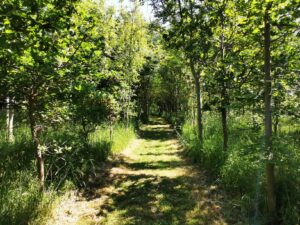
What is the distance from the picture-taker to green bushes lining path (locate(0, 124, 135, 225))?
4.44m

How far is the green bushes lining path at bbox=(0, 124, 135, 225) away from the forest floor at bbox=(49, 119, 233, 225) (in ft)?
1.01

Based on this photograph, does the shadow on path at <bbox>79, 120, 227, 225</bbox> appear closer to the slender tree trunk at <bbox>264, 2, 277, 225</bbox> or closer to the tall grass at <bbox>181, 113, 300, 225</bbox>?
the tall grass at <bbox>181, 113, 300, 225</bbox>

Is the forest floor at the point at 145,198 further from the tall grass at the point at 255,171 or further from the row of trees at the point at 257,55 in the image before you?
the row of trees at the point at 257,55

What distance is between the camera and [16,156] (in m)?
6.25

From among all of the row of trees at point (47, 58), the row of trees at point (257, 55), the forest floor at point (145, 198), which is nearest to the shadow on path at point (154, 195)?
the forest floor at point (145, 198)

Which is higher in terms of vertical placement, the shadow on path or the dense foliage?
the dense foliage

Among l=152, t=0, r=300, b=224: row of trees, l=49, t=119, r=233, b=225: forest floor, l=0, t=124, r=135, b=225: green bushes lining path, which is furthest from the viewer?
l=49, t=119, r=233, b=225: forest floor

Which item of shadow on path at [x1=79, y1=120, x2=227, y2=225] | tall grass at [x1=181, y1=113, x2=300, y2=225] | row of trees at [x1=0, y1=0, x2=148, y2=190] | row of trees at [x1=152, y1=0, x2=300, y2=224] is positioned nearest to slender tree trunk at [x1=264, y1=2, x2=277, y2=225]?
row of trees at [x1=152, y1=0, x2=300, y2=224]

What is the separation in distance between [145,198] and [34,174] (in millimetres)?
2277

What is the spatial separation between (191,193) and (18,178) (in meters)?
3.44

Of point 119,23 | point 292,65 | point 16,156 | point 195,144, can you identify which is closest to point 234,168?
point 292,65

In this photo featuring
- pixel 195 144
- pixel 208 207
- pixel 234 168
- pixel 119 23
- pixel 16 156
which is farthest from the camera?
pixel 119 23

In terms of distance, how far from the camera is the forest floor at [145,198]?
5.05 m

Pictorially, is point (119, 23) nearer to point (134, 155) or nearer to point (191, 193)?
point (134, 155)
